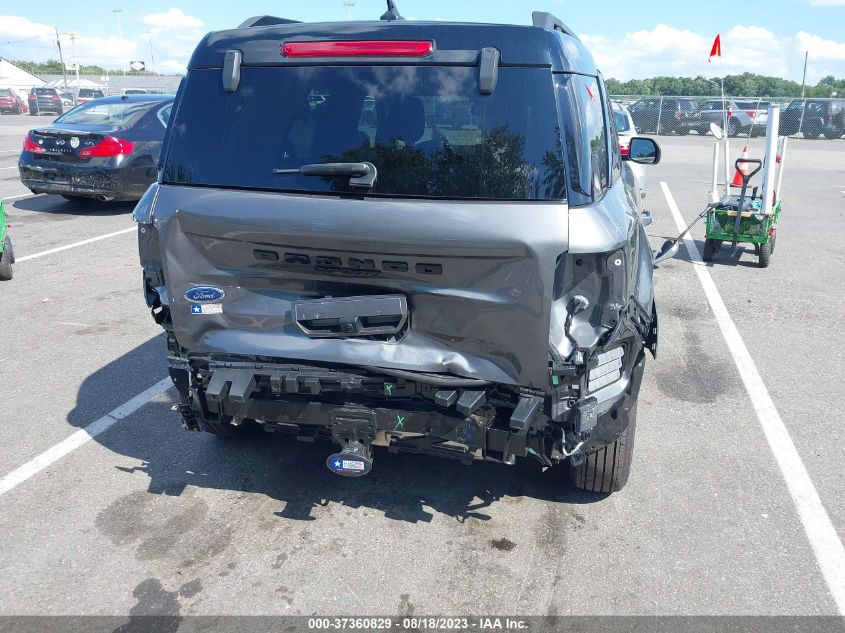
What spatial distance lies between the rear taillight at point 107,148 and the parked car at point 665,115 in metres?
27.9

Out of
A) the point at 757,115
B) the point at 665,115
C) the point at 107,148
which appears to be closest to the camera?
the point at 107,148

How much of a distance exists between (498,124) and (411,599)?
205 cm

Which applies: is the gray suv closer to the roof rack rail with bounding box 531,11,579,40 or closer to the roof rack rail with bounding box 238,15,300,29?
the roof rack rail with bounding box 531,11,579,40

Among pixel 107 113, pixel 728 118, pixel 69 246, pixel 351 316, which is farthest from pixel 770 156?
pixel 728 118

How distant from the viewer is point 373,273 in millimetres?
3025

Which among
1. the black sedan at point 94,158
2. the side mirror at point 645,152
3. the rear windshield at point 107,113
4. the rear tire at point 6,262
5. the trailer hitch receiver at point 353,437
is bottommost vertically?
the rear tire at point 6,262

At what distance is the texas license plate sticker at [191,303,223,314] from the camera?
3.27 meters

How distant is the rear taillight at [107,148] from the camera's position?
35.1ft

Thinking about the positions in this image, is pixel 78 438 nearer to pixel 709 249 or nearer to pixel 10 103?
pixel 709 249

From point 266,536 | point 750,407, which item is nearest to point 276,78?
point 266,536

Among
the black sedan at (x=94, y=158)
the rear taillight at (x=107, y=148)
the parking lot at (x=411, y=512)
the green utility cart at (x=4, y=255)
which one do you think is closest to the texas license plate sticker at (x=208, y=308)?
the parking lot at (x=411, y=512)

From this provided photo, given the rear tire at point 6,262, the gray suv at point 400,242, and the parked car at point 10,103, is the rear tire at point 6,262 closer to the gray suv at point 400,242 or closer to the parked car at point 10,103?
the gray suv at point 400,242

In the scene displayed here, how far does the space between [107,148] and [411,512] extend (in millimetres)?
9168

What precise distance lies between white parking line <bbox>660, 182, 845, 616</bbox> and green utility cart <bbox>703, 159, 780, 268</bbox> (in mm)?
2175
